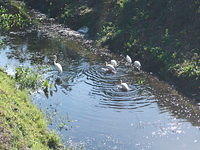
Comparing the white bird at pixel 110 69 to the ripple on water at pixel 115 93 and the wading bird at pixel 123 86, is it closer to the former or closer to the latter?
the ripple on water at pixel 115 93

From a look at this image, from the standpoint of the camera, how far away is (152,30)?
3300 cm

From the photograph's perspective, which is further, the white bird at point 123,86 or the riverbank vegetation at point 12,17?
the riverbank vegetation at point 12,17

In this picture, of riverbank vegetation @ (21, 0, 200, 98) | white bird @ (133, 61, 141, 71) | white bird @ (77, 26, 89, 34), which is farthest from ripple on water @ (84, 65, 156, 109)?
white bird @ (77, 26, 89, 34)

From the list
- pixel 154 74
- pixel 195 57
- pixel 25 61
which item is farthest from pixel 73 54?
pixel 195 57

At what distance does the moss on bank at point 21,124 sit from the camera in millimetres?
15883

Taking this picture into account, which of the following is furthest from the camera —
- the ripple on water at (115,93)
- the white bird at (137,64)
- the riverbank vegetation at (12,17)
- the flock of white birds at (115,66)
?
the riverbank vegetation at (12,17)

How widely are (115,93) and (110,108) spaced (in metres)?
1.94

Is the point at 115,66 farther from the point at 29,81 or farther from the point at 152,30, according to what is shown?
the point at 29,81

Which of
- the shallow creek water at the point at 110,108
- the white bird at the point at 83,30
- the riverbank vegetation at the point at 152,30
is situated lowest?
the shallow creek water at the point at 110,108

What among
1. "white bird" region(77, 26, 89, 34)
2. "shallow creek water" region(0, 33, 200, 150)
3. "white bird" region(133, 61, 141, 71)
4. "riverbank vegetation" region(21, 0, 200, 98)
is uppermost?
"riverbank vegetation" region(21, 0, 200, 98)

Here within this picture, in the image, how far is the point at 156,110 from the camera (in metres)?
22.9

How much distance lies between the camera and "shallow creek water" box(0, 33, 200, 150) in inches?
773

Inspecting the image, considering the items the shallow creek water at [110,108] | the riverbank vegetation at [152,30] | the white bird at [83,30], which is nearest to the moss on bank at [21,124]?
the shallow creek water at [110,108]

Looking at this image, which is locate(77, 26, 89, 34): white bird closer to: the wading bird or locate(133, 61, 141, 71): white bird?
locate(133, 61, 141, 71): white bird
